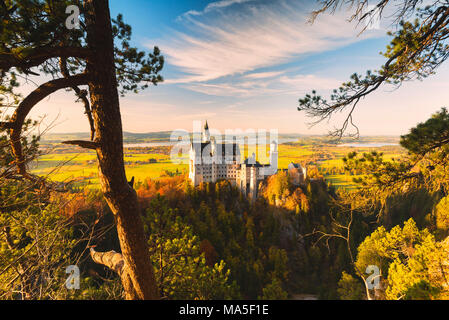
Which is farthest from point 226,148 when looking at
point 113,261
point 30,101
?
point 30,101

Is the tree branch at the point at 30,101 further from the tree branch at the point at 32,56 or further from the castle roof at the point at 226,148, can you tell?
the castle roof at the point at 226,148

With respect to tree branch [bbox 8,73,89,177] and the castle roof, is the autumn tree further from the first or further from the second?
the castle roof

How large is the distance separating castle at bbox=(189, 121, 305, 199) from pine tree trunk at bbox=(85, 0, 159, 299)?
134 ft

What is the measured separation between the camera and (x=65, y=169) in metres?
3.13

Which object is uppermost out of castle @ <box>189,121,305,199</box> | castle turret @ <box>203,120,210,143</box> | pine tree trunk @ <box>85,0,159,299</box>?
castle turret @ <box>203,120,210,143</box>

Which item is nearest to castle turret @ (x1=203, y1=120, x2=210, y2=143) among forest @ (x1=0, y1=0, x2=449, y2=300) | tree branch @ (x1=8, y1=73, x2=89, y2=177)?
forest @ (x1=0, y1=0, x2=449, y2=300)

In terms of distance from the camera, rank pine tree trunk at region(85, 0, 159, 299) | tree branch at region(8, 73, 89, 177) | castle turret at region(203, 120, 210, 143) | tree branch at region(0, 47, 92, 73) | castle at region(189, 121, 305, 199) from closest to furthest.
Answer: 1. tree branch at region(0, 47, 92, 73)
2. tree branch at region(8, 73, 89, 177)
3. pine tree trunk at region(85, 0, 159, 299)
4. castle at region(189, 121, 305, 199)
5. castle turret at region(203, 120, 210, 143)

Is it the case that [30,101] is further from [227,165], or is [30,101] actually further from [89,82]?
[227,165]

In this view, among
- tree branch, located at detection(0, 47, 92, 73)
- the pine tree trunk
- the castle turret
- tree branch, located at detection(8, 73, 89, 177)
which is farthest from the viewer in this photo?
the castle turret

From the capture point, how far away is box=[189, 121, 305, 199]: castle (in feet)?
148

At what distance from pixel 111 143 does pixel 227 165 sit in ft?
148

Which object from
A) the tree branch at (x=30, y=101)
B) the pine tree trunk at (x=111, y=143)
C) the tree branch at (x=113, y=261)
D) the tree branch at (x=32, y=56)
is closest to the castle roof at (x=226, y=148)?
the tree branch at (x=113, y=261)

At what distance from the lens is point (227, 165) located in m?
48.1
